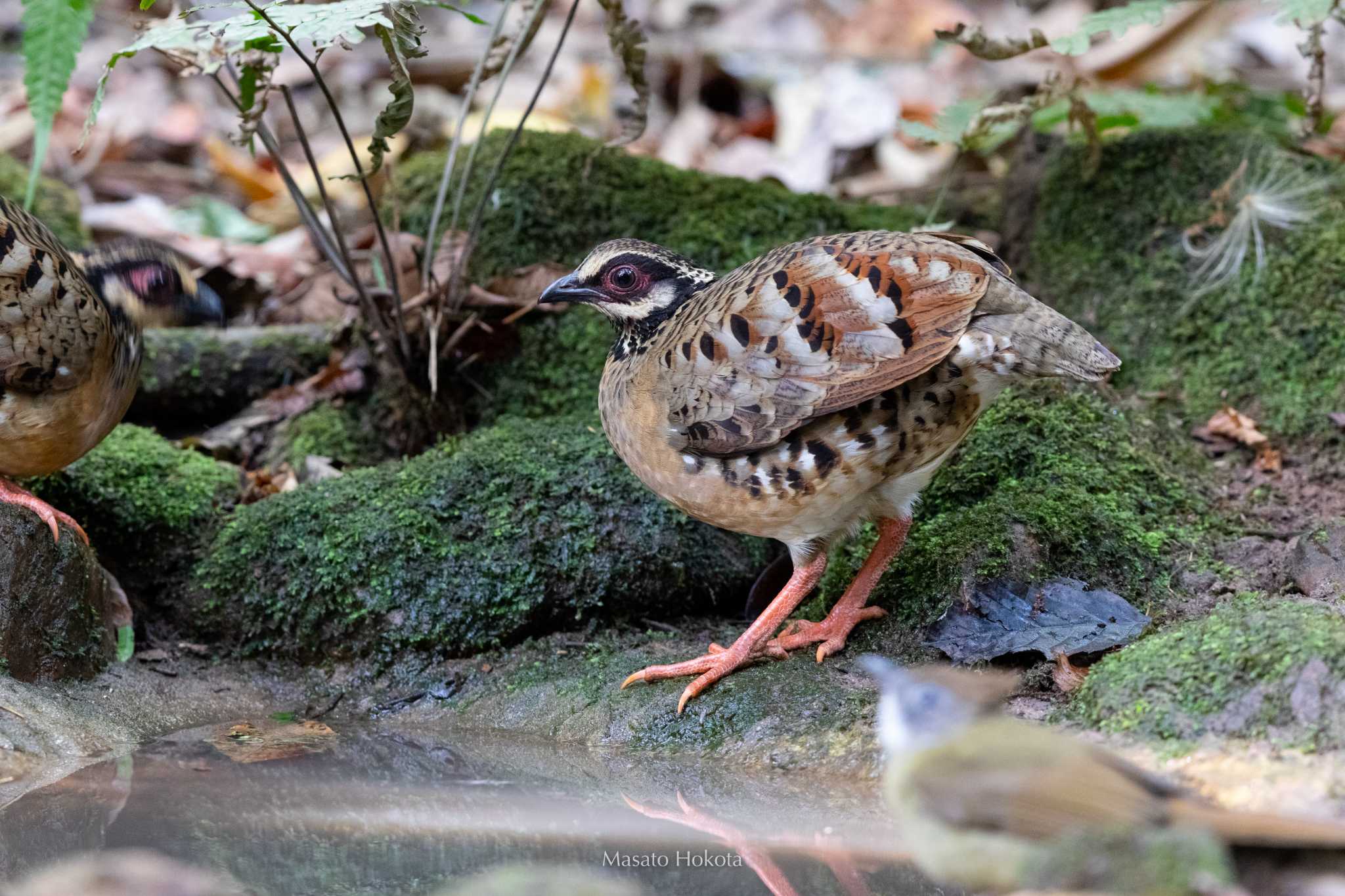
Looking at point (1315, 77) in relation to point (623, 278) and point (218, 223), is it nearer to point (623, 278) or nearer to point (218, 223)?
point (623, 278)

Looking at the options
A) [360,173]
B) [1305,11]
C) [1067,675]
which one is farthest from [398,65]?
[1305,11]

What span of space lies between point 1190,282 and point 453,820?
4468 millimetres

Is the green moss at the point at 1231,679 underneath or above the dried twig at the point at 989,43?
underneath

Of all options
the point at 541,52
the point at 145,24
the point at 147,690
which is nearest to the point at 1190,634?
the point at 147,690

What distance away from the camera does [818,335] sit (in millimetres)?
3867

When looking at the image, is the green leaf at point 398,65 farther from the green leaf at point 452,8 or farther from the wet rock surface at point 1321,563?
the wet rock surface at point 1321,563

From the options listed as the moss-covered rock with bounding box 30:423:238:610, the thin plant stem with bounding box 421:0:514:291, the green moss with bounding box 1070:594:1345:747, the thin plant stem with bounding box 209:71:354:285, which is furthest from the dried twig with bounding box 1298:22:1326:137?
the moss-covered rock with bounding box 30:423:238:610

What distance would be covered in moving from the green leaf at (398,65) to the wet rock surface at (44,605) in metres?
1.78

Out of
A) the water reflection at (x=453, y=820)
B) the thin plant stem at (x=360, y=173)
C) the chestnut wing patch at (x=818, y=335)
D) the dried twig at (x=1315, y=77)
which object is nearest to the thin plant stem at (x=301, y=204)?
the thin plant stem at (x=360, y=173)

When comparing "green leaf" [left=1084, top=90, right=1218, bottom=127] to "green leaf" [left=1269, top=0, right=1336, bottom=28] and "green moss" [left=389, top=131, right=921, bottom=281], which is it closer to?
"green moss" [left=389, top=131, right=921, bottom=281]

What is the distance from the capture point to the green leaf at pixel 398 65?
13.2 feet

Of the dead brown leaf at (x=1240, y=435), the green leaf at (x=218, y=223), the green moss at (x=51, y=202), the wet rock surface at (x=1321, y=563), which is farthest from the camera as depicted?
the green leaf at (x=218, y=223)

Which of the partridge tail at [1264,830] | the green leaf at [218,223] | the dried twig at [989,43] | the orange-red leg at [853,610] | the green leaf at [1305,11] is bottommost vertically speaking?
the orange-red leg at [853,610]

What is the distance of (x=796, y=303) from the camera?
12.9 ft
